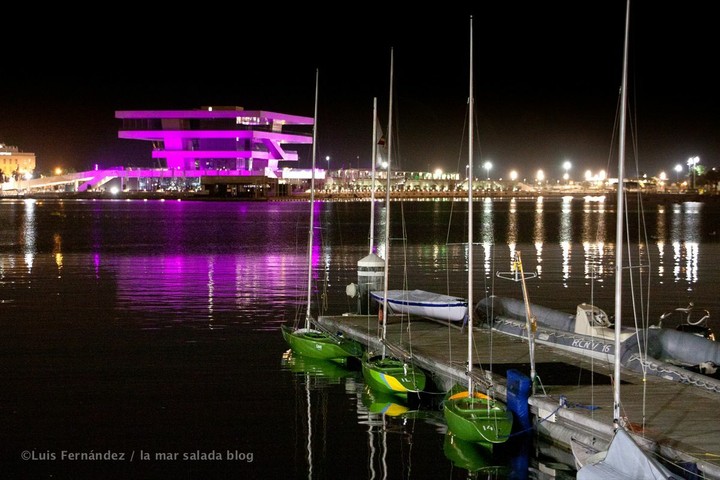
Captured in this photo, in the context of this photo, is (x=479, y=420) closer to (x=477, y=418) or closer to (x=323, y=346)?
(x=477, y=418)

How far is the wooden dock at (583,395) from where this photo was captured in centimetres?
1378

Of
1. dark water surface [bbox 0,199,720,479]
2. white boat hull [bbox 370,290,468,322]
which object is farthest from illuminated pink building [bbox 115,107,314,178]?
white boat hull [bbox 370,290,468,322]

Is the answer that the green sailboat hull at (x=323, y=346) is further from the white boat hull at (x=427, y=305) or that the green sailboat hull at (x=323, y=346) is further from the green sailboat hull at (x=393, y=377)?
the green sailboat hull at (x=393, y=377)

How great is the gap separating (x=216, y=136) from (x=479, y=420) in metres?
171

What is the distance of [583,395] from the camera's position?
1641 centimetres

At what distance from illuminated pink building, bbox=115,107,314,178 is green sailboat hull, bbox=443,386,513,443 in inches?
6542

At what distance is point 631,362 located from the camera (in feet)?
60.1

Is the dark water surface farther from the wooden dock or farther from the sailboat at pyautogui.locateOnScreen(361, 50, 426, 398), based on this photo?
the wooden dock

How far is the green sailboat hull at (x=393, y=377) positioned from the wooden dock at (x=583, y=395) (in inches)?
21.0

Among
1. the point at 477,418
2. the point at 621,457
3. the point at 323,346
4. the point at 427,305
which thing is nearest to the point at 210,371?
the point at 323,346

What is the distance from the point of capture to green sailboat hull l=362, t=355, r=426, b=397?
1894 cm

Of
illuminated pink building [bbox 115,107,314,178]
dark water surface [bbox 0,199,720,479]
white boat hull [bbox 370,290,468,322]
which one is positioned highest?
illuminated pink building [bbox 115,107,314,178]

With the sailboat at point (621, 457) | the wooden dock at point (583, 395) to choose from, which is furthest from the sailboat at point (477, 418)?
the sailboat at point (621, 457)

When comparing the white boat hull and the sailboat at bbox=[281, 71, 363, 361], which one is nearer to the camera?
the sailboat at bbox=[281, 71, 363, 361]
